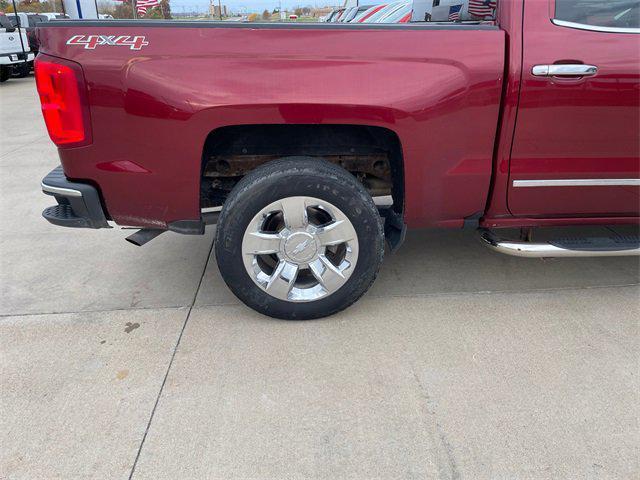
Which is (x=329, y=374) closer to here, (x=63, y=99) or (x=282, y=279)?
(x=282, y=279)

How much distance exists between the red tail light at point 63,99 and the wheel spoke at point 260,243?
0.93 meters

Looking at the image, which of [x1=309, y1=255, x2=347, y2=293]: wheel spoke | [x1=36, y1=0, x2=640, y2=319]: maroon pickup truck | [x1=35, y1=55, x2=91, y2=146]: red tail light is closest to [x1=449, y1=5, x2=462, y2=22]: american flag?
[x1=36, y1=0, x2=640, y2=319]: maroon pickup truck

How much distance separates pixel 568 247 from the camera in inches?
112

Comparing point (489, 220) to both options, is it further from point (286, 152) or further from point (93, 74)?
point (93, 74)

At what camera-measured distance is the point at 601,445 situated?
2.06 meters

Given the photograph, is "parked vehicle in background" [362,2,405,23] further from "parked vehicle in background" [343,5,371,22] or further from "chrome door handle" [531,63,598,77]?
"chrome door handle" [531,63,598,77]

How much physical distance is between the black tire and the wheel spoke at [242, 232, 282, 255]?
0.04 meters

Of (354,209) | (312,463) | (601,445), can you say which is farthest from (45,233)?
(601,445)

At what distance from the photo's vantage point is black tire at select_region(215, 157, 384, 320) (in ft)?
8.64

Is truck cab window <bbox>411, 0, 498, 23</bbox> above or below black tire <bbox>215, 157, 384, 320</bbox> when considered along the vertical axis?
above

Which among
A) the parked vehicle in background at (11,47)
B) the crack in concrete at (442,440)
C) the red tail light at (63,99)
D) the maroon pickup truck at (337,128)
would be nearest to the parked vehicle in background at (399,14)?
the maroon pickup truck at (337,128)

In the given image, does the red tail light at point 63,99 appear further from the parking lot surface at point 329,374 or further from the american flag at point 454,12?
the american flag at point 454,12

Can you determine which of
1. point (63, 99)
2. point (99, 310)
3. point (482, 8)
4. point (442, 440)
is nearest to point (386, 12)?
point (482, 8)

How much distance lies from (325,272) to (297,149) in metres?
0.74
